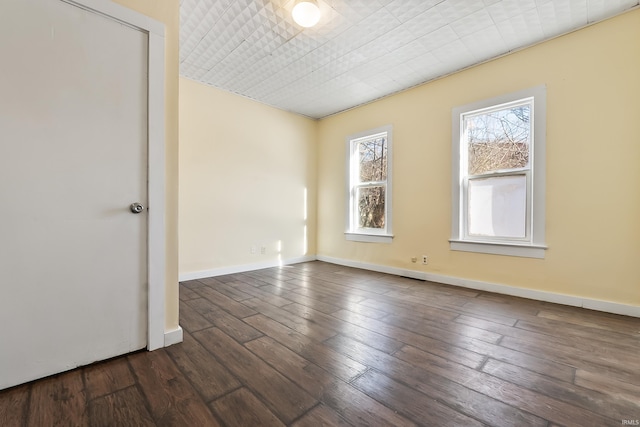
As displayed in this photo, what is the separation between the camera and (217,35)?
8.64 ft

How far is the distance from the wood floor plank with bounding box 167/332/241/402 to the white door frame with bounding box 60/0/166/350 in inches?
6.9

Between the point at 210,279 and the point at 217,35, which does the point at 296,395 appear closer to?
the point at 210,279

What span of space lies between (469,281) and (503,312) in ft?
2.60

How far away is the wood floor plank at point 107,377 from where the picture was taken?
136 cm

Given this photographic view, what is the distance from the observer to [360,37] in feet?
8.66

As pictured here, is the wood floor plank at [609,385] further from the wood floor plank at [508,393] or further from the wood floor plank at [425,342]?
the wood floor plank at [425,342]

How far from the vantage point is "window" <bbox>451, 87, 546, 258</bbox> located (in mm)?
2764

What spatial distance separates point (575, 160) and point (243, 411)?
10.9 feet

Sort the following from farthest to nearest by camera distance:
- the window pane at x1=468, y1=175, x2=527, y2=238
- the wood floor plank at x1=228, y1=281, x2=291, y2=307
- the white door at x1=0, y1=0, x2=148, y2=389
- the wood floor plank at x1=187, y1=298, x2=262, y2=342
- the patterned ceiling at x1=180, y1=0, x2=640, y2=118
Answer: the window pane at x1=468, y1=175, x2=527, y2=238 < the wood floor plank at x1=228, y1=281, x2=291, y2=307 < the patterned ceiling at x1=180, y1=0, x2=640, y2=118 < the wood floor plank at x1=187, y1=298, x2=262, y2=342 < the white door at x1=0, y1=0, x2=148, y2=389

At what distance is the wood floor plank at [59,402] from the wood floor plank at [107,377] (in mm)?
34

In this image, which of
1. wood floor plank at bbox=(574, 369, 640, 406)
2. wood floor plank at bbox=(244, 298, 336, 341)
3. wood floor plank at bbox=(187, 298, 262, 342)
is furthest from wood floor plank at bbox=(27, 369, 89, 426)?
wood floor plank at bbox=(574, 369, 640, 406)

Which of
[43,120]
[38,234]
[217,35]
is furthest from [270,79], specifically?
[38,234]

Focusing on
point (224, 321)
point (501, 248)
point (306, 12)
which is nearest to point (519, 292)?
point (501, 248)

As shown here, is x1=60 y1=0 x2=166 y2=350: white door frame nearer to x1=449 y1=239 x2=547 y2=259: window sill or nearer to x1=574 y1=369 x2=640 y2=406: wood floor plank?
x1=574 y1=369 x2=640 y2=406: wood floor plank
